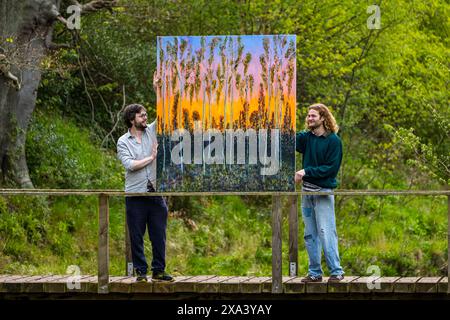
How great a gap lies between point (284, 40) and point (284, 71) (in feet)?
1.00

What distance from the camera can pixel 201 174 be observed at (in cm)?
1148

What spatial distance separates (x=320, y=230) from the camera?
11.3 m

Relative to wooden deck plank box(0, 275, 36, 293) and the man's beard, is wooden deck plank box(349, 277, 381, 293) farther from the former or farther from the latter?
wooden deck plank box(0, 275, 36, 293)

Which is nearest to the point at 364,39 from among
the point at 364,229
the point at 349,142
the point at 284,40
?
the point at 349,142

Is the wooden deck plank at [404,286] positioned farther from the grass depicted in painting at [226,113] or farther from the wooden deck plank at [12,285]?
the wooden deck plank at [12,285]

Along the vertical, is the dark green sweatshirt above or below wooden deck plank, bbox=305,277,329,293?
above

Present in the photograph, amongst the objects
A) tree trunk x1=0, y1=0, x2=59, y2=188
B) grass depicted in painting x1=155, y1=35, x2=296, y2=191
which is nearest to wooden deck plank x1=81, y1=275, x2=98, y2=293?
grass depicted in painting x1=155, y1=35, x2=296, y2=191

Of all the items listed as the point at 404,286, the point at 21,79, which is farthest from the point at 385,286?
the point at 21,79

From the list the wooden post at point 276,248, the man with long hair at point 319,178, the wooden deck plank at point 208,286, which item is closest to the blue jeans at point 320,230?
the man with long hair at point 319,178

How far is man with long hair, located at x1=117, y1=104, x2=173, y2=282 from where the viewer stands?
11195mm

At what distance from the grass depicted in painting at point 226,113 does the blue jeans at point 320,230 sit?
29 centimetres

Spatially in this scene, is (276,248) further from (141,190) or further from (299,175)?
(141,190)

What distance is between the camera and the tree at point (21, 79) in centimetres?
1742
